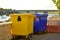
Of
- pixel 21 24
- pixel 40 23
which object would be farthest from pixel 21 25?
pixel 40 23

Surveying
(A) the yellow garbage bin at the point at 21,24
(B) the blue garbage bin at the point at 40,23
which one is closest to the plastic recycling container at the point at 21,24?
(A) the yellow garbage bin at the point at 21,24

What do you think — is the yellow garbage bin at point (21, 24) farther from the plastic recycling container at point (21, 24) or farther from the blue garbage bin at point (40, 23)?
the blue garbage bin at point (40, 23)

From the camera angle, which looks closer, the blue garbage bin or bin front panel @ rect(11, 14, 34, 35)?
bin front panel @ rect(11, 14, 34, 35)

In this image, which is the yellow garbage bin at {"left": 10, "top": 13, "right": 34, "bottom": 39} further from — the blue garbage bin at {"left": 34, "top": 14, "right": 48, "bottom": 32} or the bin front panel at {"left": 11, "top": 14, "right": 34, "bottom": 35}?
the blue garbage bin at {"left": 34, "top": 14, "right": 48, "bottom": 32}

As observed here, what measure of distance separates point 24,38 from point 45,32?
3216 mm

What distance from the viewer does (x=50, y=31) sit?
12.8 meters

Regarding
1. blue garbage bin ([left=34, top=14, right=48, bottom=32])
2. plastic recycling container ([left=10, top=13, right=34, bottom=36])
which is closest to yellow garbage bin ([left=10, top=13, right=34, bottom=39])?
plastic recycling container ([left=10, top=13, right=34, bottom=36])

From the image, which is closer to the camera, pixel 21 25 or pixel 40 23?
pixel 21 25

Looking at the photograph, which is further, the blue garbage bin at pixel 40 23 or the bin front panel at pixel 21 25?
the blue garbage bin at pixel 40 23

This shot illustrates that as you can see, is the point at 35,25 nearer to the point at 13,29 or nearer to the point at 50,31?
the point at 50,31

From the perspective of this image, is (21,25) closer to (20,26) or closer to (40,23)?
(20,26)

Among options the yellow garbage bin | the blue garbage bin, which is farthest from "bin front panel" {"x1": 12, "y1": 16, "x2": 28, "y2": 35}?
the blue garbage bin

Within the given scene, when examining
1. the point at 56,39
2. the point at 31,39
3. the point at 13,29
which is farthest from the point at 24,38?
the point at 56,39

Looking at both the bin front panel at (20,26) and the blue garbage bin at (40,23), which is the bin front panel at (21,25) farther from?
the blue garbage bin at (40,23)
